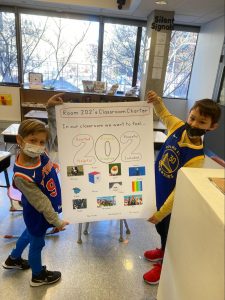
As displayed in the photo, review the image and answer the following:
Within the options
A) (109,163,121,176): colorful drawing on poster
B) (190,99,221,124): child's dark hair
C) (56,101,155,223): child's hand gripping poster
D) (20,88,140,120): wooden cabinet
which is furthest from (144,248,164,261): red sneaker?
(20,88,140,120): wooden cabinet

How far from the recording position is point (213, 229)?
71cm

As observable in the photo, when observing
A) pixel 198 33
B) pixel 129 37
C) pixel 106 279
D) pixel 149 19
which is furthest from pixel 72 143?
pixel 198 33

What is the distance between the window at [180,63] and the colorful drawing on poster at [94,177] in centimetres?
418

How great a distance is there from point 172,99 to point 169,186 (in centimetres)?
413

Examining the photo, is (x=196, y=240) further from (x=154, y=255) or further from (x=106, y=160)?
(x=154, y=255)

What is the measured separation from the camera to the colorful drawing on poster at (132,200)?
1.52 metres

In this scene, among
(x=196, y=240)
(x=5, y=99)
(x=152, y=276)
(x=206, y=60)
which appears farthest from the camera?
(x=5, y=99)

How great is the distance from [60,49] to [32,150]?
409 centimetres

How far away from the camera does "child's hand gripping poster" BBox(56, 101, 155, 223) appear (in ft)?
4.69

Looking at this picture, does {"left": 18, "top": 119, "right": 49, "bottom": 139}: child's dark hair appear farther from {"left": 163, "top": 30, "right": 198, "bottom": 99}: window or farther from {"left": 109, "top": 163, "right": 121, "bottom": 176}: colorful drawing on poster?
{"left": 163, "top": 30, "right": 198, "bottom": 99}: window

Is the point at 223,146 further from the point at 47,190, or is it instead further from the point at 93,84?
the point at 47,190

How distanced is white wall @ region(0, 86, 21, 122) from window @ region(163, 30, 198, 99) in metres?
3.06

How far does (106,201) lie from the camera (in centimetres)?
150

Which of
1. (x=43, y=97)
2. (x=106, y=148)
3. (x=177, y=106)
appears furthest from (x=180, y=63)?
(x=106, y=148)
